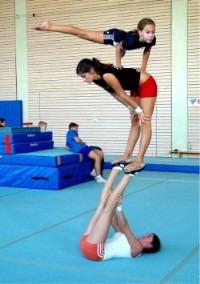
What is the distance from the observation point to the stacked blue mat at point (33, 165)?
7.54 metres

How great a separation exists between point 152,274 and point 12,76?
34.8 feet

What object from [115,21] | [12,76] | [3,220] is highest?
[115,21]

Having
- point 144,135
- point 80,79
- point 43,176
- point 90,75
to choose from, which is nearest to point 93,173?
point 43,176

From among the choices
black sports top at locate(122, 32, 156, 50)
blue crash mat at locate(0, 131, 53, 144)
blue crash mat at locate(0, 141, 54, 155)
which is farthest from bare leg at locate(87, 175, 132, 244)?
blue crash mat at locate(0, 131, 53, 144)

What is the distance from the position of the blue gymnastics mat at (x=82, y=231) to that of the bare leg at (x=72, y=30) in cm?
221

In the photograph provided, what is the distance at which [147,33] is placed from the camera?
→ 3.97 m

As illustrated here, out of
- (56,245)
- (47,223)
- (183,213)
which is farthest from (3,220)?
(183,213)

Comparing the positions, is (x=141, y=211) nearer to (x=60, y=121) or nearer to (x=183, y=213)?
(x=183, y=213)

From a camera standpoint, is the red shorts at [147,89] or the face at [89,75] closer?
the face at [89,75]

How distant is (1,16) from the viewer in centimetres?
1320

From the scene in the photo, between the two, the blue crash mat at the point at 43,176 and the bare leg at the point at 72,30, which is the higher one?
the bare leg at the point at 72,30

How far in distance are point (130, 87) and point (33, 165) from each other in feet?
13.1

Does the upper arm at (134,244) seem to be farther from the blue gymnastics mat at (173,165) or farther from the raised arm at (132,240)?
the blue gymnastics mat at (173,165)

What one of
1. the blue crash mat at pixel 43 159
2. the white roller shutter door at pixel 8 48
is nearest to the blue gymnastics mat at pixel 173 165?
the blue crash mat at pixel 43 159
